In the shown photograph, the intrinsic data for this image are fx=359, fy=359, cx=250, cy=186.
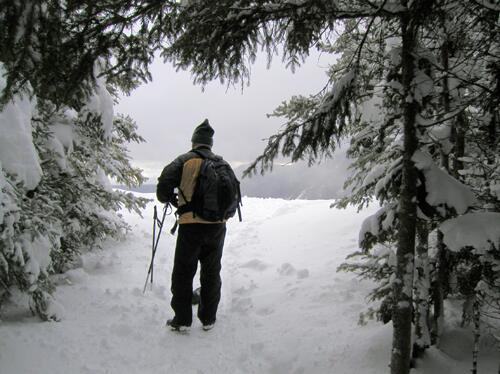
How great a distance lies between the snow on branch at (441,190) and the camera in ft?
10.6

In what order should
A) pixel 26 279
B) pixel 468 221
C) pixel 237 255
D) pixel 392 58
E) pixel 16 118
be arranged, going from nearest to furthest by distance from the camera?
pixel 468 221 < pixel 392 58 < pixel 26 279 < pixel 16 118 < pixel 237 255

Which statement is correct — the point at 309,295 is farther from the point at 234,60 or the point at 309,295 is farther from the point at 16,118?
the point at 16,118

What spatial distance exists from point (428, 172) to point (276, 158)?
1.52 m

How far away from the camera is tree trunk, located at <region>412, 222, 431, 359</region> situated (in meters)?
3.92

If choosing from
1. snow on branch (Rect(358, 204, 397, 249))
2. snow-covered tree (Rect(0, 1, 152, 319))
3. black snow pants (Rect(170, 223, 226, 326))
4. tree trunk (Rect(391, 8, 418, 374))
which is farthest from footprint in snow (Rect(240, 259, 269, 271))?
tree trunk (Rect(391, 8, 418, 374))

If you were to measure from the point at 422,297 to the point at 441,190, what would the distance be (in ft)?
4.37

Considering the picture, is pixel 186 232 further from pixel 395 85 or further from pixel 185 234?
pixel 395 85

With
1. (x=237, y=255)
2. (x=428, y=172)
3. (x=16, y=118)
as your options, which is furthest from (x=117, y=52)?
(x=237, y=255)

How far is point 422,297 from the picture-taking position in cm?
389

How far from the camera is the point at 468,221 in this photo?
3.16m

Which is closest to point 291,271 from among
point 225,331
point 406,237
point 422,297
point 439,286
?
point 225,331

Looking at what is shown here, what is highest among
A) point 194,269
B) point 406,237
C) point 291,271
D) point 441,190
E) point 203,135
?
point 203,135

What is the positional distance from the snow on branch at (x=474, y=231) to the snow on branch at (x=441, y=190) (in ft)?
0.33

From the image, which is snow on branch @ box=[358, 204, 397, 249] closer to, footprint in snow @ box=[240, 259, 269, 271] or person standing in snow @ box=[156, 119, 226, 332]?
person standing in snow @ box=[156, 119, 226, 332]
